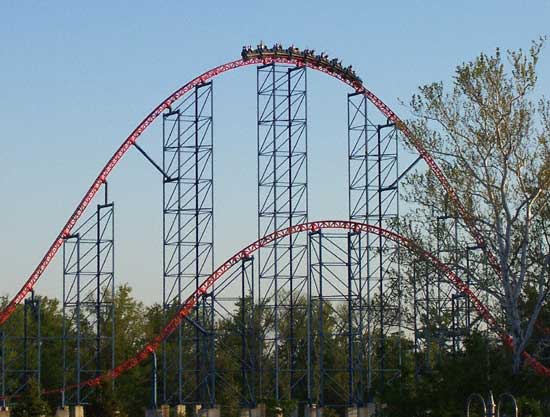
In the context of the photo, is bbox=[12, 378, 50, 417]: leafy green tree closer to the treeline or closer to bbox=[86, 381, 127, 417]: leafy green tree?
Result: the treeline

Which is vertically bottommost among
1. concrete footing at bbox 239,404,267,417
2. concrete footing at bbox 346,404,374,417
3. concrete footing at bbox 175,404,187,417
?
concrete footing at bbox 346,404,374,417

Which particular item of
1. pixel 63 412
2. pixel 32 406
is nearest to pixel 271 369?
pixel 63 412

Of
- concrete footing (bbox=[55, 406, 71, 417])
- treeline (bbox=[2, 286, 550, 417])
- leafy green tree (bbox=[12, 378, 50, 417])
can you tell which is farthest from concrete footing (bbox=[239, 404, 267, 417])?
leafy green tree (bbox=[12, 378, 50, 417])

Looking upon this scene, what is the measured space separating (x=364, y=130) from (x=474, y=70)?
53.6ft

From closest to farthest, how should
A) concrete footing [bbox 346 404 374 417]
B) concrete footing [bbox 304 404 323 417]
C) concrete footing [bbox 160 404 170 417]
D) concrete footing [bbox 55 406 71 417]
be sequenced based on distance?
concrete footing [bbox 304 404 323 417] → concrete footing [bbox 346 404 374 417] → concrete footing [bbox 55 406 71 417] → concrete footing [bbox 160 404 170 417]

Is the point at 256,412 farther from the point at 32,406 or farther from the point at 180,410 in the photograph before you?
the point at 32,406

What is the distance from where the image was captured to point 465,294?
118ft

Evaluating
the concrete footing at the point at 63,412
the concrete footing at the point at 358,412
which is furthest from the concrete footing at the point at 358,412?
the concrete footing at the point at 63,412

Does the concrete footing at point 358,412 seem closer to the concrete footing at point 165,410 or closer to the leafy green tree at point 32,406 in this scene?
the concrete footing at point 165,410

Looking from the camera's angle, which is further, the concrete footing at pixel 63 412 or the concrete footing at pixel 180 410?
the concrete footing at pixel 180 410

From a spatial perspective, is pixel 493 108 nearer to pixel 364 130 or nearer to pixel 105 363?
pixel 364 130

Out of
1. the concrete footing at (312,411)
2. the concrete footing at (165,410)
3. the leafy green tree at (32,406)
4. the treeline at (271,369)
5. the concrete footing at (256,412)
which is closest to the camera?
the treeline at (271,369)

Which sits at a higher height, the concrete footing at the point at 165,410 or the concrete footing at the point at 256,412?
the concrete footing at the point at 165,410

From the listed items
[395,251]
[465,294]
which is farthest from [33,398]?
[395,251]
